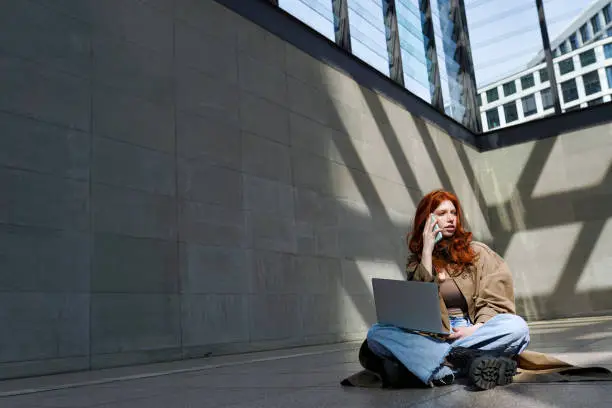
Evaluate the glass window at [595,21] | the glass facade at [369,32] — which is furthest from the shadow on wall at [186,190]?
the glass window at [595,21]

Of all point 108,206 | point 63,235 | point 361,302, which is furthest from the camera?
point 361,302

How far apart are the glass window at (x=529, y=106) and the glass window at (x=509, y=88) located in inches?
15.2

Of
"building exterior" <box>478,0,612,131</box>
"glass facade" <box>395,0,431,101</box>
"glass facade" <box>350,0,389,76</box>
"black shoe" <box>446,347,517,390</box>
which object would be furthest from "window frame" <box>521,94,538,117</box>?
"black shoe" <box>446,347,517,390</box>

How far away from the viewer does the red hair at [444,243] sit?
3287 millimetres

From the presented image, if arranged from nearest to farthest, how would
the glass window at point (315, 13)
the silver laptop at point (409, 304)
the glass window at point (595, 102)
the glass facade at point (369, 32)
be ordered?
the silver laptop at point (409, 304)
the glass window at point (315, 13)
the glass facade at point (369, 32)
the glass window at point (595, 102)

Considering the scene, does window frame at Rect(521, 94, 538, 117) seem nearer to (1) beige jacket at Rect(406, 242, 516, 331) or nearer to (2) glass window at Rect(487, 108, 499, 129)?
(2) glass window at Rect(487, 108, 499, 129)

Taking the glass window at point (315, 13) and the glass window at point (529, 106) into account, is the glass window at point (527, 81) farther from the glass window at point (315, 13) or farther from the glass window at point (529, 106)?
the glass window at point (315, 13)

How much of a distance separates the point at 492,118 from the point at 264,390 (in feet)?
49.4

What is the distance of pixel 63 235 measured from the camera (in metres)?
6.04

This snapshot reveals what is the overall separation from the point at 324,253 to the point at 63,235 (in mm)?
4759

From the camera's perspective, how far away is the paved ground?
101 inches

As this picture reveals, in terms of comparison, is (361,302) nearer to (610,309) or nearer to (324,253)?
(324,253)

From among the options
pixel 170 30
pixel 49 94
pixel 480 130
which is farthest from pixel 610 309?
pixel 49 94

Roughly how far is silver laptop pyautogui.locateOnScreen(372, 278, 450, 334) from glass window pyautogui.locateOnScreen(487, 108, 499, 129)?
1466cm
